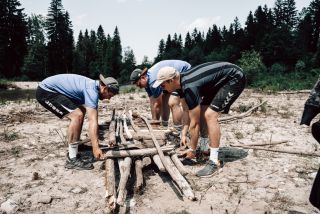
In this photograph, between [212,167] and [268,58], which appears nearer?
[212,167]

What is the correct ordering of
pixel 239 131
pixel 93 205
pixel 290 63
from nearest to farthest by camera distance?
pixel 93 205 < pixel 239 131 < pixel 290 63

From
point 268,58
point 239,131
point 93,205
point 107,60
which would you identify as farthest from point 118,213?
point 107,60

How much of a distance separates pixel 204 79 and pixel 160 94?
2.00 m

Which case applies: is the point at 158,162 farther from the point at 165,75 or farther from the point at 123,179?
the point at 165,75

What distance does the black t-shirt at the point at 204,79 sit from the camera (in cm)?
437

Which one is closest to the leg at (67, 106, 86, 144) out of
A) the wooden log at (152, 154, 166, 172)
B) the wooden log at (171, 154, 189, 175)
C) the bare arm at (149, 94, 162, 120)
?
the wooden log at (152, 154, 166, 172)

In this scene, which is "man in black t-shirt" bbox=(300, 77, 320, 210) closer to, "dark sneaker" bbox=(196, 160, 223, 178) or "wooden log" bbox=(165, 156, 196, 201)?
Result: "wooden log" bbox=(165, 156, 196, 201)

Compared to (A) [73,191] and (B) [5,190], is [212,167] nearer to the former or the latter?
(A) [73,191]

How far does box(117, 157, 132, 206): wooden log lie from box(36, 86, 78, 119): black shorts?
1341 millimetres

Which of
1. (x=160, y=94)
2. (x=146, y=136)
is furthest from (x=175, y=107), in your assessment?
(x=146, y=136)

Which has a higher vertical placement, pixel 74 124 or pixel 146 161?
pixel 74 124

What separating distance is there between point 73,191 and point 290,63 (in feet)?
171

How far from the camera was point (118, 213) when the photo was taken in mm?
3492

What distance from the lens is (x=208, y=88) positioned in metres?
4.77
